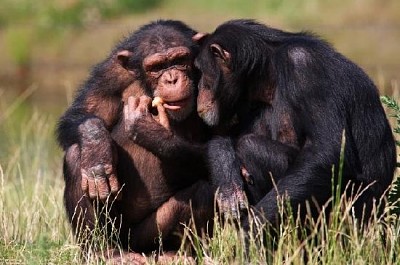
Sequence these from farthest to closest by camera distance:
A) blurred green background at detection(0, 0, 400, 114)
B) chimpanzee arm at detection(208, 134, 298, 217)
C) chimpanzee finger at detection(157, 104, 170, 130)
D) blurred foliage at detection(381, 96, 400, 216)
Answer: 1. blurred green background at detection(0, 0, 400, 114)
2. chimpanzee finger at detection(157, 104, 170, 130)
3. blurred foliage at detection(381, 96, 400, 216)
4. chimpanzee arm at detection(208, 134, 298, 217)

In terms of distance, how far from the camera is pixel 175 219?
23.0 feet

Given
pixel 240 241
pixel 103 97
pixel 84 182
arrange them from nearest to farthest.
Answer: pixel 240 241
pixel 84 182
pixel 103 97

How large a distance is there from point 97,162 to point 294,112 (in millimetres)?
1400

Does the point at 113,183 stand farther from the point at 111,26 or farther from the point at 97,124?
the point at 111,26

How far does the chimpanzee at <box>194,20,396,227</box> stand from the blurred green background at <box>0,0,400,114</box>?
1234 centimetres

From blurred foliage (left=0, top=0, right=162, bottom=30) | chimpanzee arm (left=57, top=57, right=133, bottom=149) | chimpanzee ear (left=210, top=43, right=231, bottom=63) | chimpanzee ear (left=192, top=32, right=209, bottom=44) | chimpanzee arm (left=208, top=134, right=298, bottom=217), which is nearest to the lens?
chimpanzee arm (left=208, top=134, right=298, bottom=217)

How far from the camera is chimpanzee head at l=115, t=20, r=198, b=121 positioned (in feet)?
22.7

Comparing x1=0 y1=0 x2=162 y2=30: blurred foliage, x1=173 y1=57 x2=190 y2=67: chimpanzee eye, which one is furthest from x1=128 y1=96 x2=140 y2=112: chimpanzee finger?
x1=0 y1=0 x2=162 y2=30: blurred foliage

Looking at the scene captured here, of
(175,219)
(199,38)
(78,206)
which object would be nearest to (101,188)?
(78,206)

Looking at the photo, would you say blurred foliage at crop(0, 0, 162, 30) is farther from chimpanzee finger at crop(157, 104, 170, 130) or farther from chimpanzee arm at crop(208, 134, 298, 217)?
chimpanzee arm at crop(208, 134, 298, 217)

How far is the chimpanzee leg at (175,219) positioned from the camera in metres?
6.87

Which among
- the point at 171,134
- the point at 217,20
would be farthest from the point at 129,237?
the point at 217,20

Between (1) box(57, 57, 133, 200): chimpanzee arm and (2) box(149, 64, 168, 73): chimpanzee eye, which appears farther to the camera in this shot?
(2) box(149, 64, 168, 73): chimpanzee eye

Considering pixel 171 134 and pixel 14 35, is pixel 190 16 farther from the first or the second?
pixel 171 134
